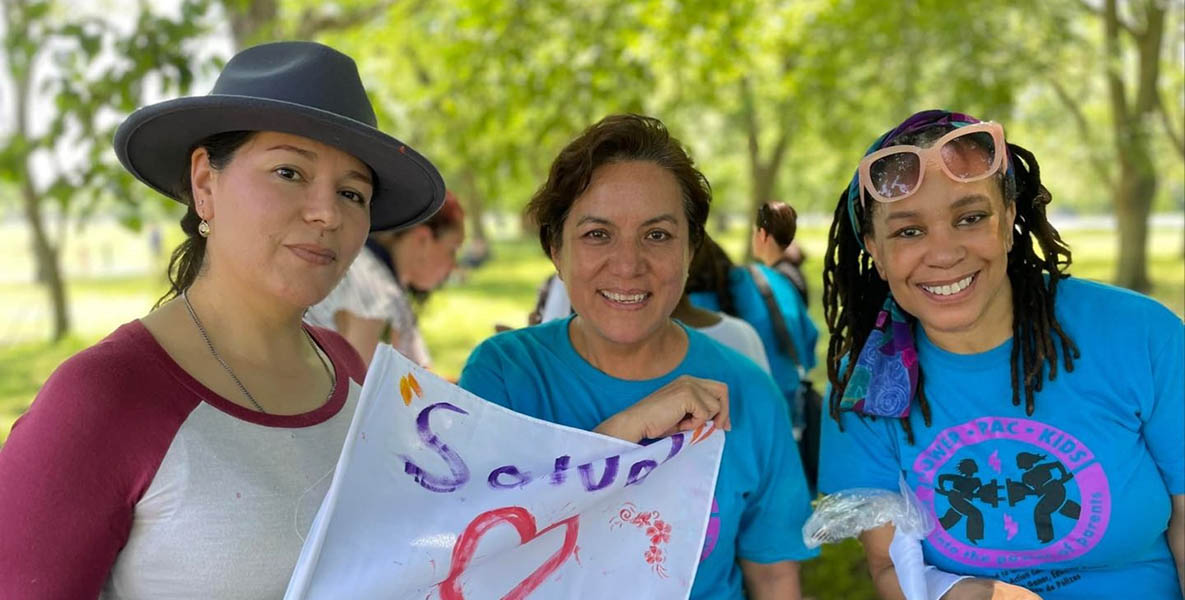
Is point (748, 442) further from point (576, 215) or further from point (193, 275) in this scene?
point (193, 275)

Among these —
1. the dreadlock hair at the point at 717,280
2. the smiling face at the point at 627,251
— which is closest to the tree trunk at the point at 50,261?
the dreadlock hair at the point at 717,280

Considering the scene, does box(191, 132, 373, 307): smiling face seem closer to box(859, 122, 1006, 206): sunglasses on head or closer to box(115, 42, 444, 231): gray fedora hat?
box(115, 42, 444, 231): gray fedora hat

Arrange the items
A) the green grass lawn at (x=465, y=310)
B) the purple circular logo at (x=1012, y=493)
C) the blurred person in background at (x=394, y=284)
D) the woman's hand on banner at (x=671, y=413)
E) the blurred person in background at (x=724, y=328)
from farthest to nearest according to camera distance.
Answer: the green grass lawn at (x=465, y=310) < the blurred person in background at (x=394, y=284) < the blurred person in background at (x=724, y=328) < the purple circular logo at (x=1012, y=493) < the woman's hand on banner at (x=671, y=413)

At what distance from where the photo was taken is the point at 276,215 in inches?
78.4

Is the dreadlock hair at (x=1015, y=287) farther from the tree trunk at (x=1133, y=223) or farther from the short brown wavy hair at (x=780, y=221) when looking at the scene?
the tree trunk at (x=1133, y=223)

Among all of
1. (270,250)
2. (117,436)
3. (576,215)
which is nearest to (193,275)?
(270,250)

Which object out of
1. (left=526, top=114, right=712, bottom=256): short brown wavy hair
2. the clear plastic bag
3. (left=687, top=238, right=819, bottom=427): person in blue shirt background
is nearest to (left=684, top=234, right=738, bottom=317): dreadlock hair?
(left=687, top=238, right=819, bottom=427): person in blue shirt background

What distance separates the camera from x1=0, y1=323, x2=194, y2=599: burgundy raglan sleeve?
5.51 ft

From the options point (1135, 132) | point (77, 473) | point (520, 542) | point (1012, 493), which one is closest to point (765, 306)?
point (1012, 493)

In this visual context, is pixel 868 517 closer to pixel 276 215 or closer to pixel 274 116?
pixel 276 215

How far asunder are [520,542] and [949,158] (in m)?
1.40

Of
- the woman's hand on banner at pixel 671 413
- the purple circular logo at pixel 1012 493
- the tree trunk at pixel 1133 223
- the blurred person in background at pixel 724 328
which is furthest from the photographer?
the tree trunk at pixel 1133 223

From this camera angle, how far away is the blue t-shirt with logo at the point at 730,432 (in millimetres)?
2486

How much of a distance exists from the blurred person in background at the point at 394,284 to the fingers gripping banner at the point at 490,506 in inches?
85.3
